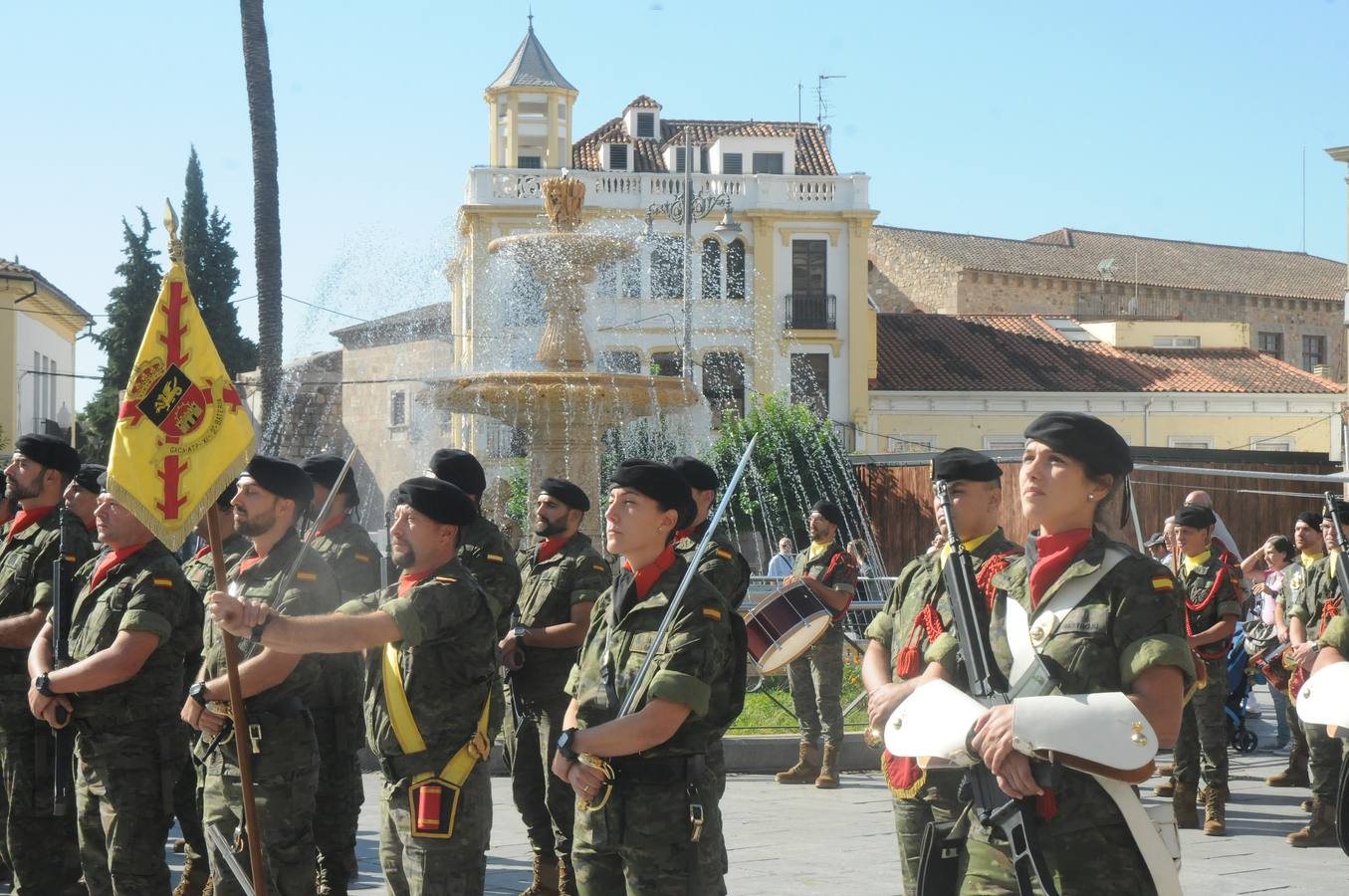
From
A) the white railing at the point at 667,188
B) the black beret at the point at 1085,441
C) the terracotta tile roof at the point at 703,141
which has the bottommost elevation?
the black beret at the point at 1085,441

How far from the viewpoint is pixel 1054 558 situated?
4.40 meters

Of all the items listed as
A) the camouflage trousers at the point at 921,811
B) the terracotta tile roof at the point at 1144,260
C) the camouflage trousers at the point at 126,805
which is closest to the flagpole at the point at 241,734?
the camouflage trousers at the point at 126,805

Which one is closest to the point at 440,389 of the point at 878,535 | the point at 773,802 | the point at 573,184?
the point at 573,184

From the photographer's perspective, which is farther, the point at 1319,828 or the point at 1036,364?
the point at 1036,364

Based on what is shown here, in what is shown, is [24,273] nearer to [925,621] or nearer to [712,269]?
[712,269]

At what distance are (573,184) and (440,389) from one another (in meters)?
2.82

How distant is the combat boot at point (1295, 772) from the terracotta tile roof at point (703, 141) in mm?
40186

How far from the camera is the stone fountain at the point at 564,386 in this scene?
14.7m

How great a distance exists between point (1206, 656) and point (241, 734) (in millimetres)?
7169

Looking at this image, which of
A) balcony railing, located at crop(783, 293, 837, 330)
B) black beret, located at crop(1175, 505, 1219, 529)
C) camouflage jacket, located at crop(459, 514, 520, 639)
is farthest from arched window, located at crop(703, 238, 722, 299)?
camouflage jacket, located at crop(459, 514, 520, 639)

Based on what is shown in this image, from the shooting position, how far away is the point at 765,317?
4816cm

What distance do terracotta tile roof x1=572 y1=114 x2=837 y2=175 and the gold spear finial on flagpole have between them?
44925mm

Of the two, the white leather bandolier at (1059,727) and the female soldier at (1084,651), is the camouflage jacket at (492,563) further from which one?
the female soldier at (1084,651)

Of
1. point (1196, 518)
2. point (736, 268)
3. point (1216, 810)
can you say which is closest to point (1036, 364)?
point (736, 268)
